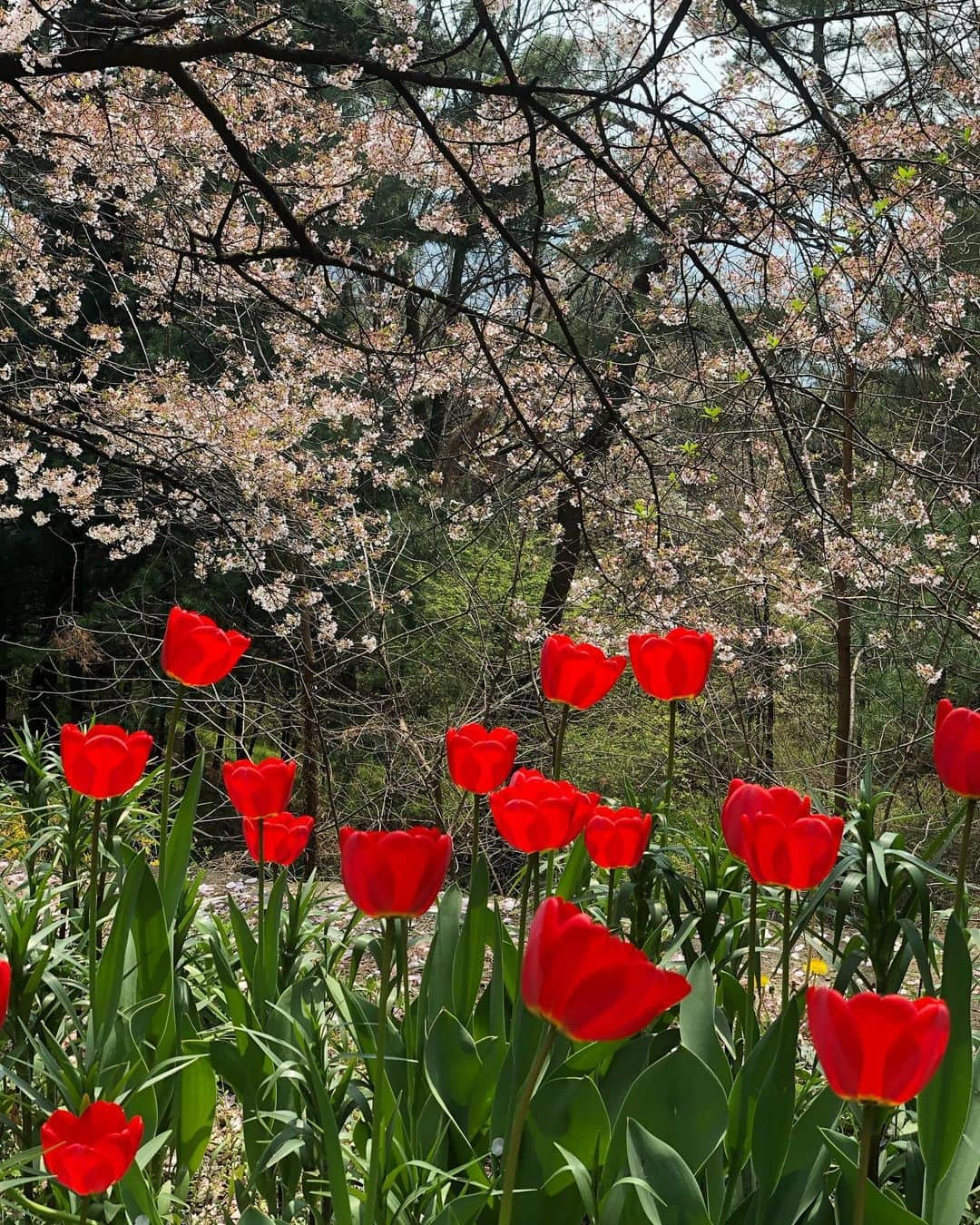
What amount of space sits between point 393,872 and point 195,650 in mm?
683

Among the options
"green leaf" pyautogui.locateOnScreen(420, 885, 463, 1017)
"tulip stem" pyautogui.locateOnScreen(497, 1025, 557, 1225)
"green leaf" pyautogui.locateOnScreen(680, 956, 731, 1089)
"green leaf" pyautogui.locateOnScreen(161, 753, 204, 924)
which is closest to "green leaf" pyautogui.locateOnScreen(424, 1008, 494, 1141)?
"green leaf" pyautogui.locateOnScreen(420, 885, 463, 1017)

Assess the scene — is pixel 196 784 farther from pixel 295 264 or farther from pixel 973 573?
pixel 973 573

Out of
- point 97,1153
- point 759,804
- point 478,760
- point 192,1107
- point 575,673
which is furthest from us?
point 575,673

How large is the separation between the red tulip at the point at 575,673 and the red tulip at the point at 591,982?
92 cm

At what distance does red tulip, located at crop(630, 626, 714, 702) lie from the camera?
166 cm

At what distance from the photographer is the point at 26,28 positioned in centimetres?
320

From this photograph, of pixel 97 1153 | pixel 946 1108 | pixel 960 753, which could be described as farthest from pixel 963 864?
pixel 97 1153

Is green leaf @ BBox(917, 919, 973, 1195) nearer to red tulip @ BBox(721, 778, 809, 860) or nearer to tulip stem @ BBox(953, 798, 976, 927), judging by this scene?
tulip stem @ BBox(953, 798, 976, 927)

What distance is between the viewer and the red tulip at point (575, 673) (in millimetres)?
1646

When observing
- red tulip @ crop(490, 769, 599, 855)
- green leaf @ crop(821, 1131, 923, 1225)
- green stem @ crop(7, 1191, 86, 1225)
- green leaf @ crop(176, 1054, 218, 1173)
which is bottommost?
green leaf @ crop(176, 1054, 218, 1173)

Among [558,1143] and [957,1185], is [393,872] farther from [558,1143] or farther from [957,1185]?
[957,1185]

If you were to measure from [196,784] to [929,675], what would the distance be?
5.28 meters

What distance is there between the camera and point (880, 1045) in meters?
0.72

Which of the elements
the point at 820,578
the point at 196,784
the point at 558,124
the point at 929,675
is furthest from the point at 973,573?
the point at 196,784
